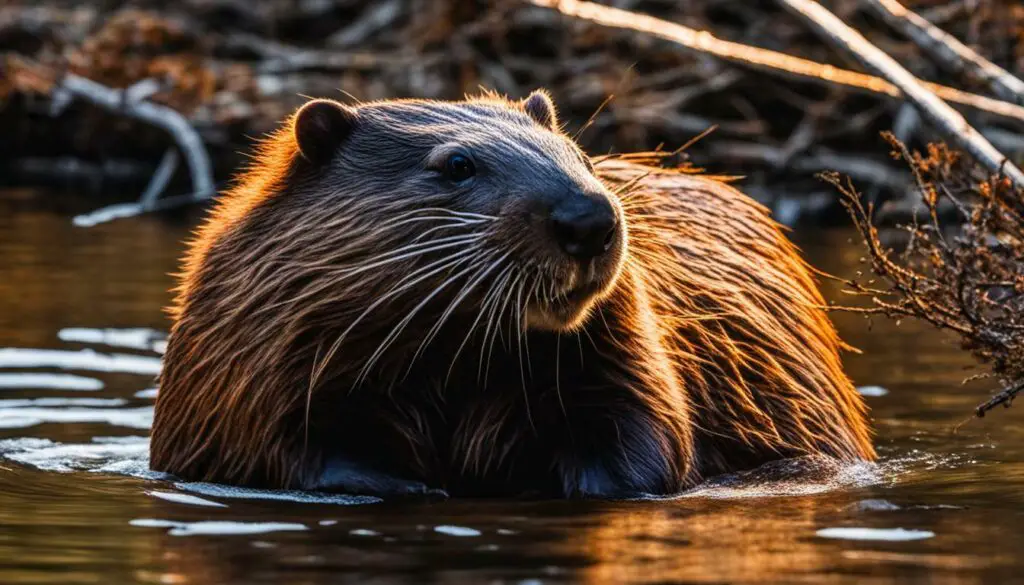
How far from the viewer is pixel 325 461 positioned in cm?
454

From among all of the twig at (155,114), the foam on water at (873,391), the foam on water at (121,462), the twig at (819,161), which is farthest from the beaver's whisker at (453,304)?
the twig at (819,161)

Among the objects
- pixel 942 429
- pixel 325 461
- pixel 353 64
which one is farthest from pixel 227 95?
pixel 325 461

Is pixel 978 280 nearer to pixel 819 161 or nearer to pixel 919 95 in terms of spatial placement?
pixel 919 95

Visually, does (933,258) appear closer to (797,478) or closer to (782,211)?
(797,478)

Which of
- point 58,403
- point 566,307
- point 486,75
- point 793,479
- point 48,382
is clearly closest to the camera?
point 566,307

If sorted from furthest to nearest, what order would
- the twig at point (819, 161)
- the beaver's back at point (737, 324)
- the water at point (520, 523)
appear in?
the twig at point (819, 161) → the beaver's back at point (737, 324) → the water at point (520, 523)

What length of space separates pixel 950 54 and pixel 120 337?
3474 mm

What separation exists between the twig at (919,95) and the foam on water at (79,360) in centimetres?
288

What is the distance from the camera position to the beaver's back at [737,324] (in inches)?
202

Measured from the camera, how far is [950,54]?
5.93 metres

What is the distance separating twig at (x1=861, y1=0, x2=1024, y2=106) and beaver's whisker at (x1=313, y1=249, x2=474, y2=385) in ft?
6.16

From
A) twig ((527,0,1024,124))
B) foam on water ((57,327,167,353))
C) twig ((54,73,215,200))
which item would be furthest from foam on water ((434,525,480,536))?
twig ((54,73,215,200))

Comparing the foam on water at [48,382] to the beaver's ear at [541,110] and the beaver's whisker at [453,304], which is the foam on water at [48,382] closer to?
the beaver's ear at [541,110]

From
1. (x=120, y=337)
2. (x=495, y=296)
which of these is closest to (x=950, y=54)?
(x=495, y=296)
